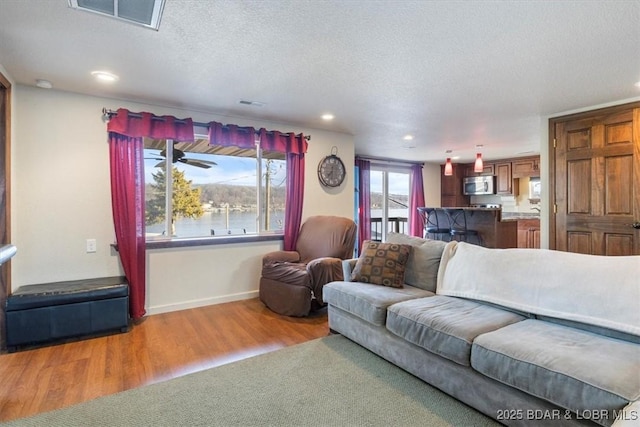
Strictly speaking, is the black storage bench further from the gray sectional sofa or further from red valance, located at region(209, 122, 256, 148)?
the gray sectional sofa

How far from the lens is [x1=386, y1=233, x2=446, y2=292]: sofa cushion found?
2797 mm

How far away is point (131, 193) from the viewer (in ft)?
10.8

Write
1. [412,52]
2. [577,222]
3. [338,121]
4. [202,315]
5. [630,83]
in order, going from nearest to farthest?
[412,52]
[630,83]
[202,315]
[577,222]
[338,121]

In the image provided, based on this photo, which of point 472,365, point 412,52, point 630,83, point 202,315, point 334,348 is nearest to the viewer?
point 472,365

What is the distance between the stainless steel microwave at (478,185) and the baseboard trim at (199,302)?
20.3ft

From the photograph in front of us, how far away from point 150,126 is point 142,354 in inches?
86.4

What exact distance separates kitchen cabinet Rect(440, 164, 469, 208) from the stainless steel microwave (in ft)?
0.50

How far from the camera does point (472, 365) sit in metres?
1.79

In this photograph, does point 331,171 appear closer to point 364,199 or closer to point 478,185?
point 364,199

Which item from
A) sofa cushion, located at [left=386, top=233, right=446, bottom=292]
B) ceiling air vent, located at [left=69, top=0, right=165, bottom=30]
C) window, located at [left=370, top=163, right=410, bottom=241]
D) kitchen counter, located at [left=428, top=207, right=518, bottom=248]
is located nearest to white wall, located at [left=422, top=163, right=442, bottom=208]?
window, located at [left=370, top=163, right=410, bottom=241]

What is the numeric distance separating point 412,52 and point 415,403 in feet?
7.52

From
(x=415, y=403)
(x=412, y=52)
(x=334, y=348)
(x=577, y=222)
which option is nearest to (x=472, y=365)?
(x=415, y=403)

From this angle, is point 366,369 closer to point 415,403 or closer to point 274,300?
point 415,403

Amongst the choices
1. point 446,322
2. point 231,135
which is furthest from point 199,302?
point 446,322
